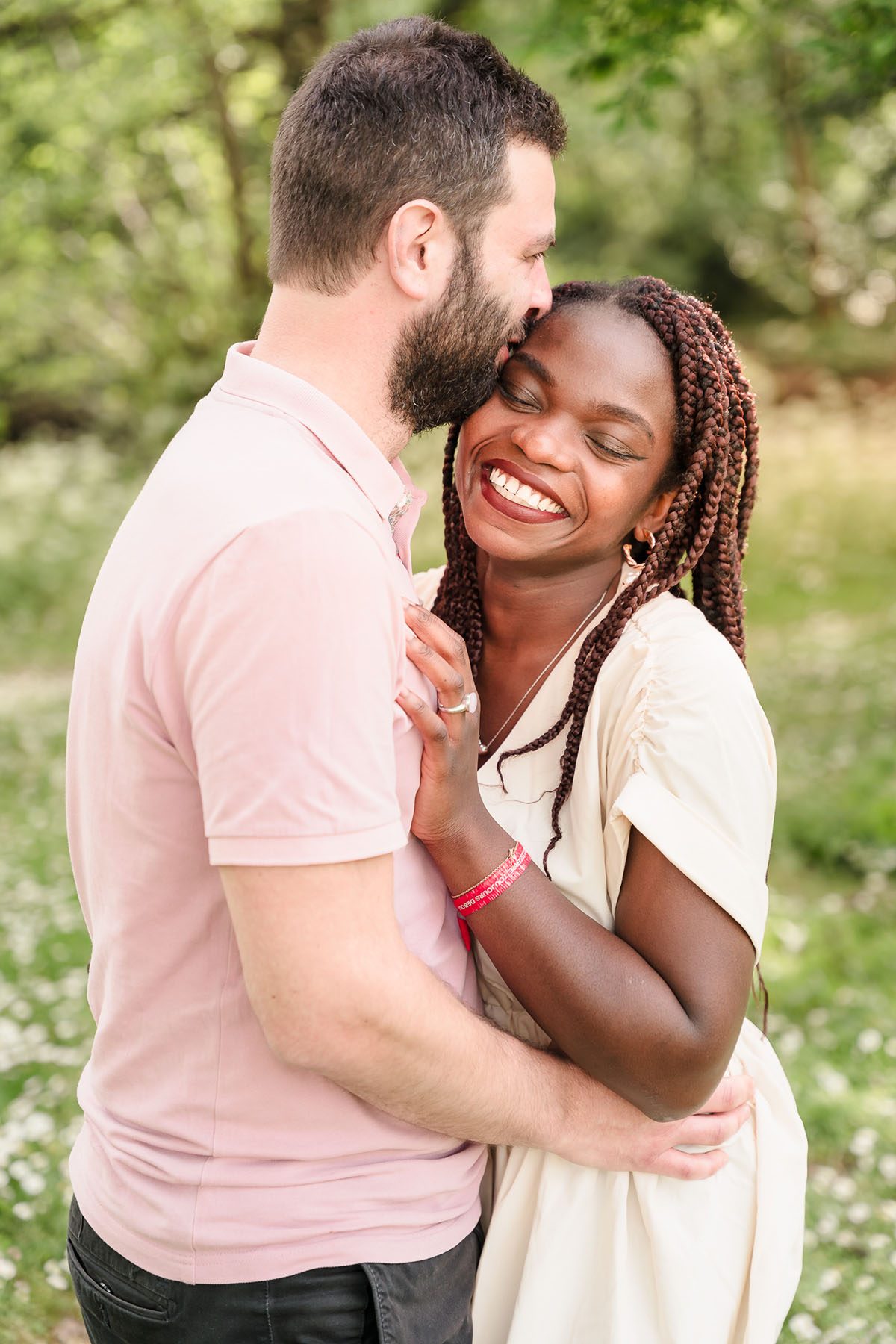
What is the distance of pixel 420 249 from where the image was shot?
1.88m

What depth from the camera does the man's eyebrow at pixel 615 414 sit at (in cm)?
235

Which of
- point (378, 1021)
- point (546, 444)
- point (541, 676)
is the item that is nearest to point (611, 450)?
point (546, 444)

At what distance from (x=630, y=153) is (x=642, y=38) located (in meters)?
15.8

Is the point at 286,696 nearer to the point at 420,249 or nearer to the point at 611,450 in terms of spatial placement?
the point at 420,249

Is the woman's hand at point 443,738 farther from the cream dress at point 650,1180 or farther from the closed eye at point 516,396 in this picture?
the closed eye at point 516,396

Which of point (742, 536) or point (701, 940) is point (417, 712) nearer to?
point (701, 940)

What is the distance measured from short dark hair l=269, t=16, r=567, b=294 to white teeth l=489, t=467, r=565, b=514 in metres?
0.60

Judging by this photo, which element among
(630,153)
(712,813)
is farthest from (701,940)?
(630,153)

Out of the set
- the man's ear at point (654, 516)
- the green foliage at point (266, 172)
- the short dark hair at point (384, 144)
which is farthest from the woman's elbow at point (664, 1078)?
the green foliage at point (266, 172)

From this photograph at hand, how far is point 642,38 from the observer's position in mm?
5508

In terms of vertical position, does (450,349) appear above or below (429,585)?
above

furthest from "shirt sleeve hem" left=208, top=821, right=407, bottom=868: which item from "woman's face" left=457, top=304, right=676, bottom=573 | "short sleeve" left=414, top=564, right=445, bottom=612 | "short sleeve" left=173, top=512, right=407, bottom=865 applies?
"short sleeve" left=414, top=564, right=445, bottom=612

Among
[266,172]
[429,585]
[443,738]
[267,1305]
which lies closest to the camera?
[267,1305]

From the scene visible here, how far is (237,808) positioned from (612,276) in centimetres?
1820
